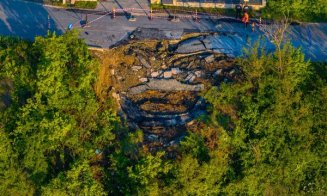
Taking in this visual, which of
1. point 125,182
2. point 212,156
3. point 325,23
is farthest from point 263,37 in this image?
point 125,182

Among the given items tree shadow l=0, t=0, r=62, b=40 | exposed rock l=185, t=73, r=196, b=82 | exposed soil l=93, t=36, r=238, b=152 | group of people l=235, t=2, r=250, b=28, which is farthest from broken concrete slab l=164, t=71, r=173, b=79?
tree shadow l=0, t=0, r=62, b=40

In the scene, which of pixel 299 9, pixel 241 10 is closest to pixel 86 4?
pixel 241 10

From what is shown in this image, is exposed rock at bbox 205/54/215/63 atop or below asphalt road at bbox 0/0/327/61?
below

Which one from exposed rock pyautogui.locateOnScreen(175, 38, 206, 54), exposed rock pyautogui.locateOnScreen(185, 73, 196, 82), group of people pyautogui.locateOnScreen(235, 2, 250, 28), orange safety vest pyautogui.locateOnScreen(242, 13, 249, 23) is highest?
group of people pyautogui.locateOnScreen(235, 2, 250, 28)

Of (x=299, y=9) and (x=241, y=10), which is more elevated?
(x=299, y=9)

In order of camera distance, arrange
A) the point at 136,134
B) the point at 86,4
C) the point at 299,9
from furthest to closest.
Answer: the point at 86,4 < the point at 299,9 < the point at 136,134

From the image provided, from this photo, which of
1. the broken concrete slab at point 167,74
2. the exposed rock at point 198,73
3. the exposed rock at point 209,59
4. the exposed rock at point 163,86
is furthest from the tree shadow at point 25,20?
the exposed rock at point 209,59

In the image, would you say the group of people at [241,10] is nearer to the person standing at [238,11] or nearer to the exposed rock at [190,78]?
the person standing at [238,11]

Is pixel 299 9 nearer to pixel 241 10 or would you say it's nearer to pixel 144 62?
pixel 241 10

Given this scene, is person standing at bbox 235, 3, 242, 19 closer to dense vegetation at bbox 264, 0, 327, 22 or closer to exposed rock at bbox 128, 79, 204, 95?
dense vegetation at bbox 264, 0, 327, 22
